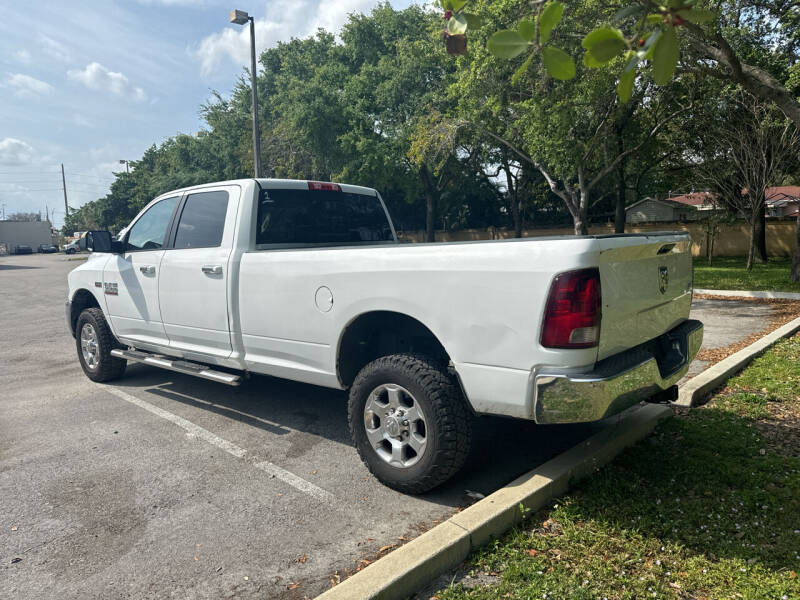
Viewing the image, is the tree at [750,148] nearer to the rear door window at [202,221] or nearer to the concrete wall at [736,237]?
the concrete wall at [736,237]

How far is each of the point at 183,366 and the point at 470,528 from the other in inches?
124

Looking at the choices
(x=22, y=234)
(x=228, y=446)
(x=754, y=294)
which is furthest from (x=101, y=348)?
(x=22, y=234)

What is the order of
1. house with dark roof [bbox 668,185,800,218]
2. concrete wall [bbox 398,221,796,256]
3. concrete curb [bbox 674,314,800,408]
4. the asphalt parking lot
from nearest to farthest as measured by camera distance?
the asphalt parking lot
concrete curb [bbox 674,314,800,408]
concrete wall [bbox 398,221,796,256]
house with dark roof [bbox 668,185,800,218]

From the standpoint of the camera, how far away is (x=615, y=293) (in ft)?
9.71

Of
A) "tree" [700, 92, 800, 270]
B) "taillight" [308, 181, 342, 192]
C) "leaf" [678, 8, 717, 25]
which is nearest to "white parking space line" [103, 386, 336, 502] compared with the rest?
"taillight" [308, 181, 342, 192]

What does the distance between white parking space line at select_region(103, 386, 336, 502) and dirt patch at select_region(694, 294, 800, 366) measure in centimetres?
500

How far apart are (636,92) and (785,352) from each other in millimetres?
12107

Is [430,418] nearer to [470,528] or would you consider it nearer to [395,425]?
[395,425]

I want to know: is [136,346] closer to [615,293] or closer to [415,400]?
[415,400]

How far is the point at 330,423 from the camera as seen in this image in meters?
4.84

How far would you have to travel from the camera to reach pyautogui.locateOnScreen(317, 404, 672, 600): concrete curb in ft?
7.98

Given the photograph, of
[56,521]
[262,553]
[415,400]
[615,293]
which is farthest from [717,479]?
[56,521]

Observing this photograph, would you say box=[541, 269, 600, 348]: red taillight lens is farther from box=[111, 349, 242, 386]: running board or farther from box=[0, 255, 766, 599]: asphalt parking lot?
box=[111, 349, 242, 386]: running board

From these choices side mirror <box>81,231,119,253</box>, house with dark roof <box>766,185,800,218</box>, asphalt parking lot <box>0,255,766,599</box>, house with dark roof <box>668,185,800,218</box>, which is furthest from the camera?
house with dark roof <box>766,185,800,218</box>
